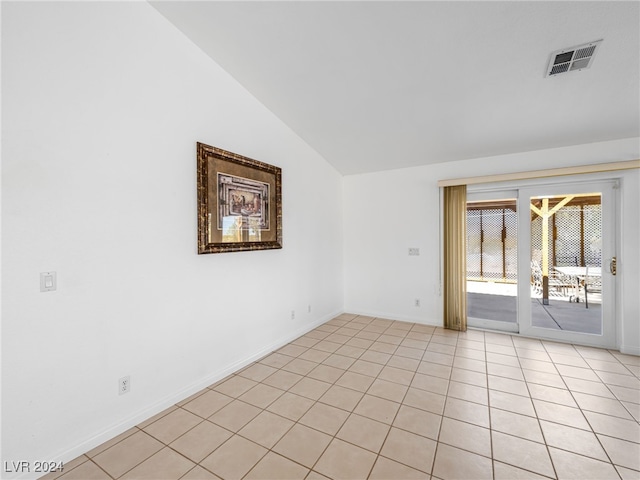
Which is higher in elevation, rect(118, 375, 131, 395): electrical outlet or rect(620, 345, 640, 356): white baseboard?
rect(118, 375, 131, 395): electrical outlet

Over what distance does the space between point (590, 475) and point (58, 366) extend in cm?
330

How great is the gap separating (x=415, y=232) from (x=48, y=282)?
4.28m

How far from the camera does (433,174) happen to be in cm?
438

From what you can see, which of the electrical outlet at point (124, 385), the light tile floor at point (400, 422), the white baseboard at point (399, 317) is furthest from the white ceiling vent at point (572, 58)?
the electrical outlet at point (124, 385)

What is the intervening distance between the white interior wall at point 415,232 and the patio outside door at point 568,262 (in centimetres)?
16

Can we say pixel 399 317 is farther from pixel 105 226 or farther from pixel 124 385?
pixel 105 226

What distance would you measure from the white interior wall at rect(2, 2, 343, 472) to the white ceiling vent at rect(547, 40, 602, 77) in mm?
2873

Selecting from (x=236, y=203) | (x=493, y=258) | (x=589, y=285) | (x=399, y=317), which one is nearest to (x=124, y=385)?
(x=236, y=203)

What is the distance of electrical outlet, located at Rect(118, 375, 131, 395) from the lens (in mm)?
2090

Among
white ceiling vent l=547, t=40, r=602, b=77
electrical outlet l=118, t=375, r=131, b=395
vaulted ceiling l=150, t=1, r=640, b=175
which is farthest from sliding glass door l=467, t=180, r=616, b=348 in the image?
electrical outlet l=118, t=375, r=131, b=395

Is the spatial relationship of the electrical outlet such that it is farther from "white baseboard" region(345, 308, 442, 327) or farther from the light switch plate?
"white baseboard" region(345, 308, 442, 327)

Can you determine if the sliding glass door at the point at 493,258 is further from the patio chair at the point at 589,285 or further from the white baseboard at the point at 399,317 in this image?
the patio chair at the point at 589,285

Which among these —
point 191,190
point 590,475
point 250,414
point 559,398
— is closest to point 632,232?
point 559,398

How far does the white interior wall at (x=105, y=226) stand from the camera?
1651mm
